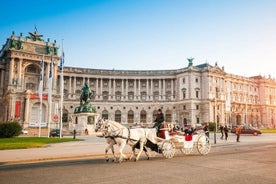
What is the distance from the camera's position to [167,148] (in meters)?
14.8

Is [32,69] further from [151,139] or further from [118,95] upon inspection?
[151,139]

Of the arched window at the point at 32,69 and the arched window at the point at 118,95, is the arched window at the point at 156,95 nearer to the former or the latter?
the arched window at the point at 118,95

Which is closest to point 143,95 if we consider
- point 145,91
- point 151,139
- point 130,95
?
point 145,91

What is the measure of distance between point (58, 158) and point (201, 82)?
83414 mm

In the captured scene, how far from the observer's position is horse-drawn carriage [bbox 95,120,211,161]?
44.1 ft

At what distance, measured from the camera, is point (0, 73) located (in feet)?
252

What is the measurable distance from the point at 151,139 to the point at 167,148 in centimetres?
111

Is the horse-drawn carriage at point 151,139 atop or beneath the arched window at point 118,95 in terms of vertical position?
beneath

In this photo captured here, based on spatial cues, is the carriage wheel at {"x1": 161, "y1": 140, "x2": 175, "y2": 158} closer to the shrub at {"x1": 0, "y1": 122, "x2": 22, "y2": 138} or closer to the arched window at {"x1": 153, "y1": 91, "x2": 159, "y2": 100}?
the shrub at {"x1": 0, "y1": 122, "x2": 22, "y2": 138}

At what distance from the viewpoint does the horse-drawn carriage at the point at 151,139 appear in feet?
44.1

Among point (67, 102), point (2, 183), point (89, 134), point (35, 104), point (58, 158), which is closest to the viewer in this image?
point (2, 183)

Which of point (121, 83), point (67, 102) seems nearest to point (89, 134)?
point (67, 102)

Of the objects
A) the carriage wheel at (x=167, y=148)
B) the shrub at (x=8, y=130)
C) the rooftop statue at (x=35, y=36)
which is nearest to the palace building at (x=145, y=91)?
the rooftop statue at (x=35, y=36)

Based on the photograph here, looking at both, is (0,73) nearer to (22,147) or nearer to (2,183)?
(22,147)
